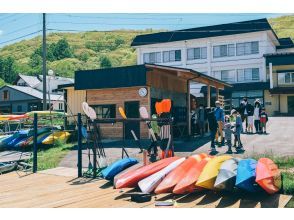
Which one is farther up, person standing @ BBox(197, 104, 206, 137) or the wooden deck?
person standing @ BBox(197, 104, 206, 137)

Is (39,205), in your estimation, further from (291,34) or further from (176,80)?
(291,34)

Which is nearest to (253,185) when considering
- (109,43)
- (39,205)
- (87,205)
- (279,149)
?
(87,205)

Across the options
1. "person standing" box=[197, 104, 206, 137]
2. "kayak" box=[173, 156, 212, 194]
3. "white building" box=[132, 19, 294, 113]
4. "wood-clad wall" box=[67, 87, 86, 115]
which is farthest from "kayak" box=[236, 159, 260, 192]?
"white building" box=[132, 19, 294, 113]

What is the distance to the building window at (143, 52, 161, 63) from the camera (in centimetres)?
4631

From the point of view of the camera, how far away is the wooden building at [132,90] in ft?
64.5

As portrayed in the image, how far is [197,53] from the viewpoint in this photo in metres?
44.2

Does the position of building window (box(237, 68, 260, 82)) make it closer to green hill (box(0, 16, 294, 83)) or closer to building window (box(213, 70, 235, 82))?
building window (box(213, 70, 235, 82))

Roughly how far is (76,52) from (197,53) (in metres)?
18.9

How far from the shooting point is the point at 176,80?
900 inches

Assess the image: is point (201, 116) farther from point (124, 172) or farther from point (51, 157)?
point (124, 172)

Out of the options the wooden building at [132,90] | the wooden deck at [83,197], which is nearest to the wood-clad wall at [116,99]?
the wooden building at [132,90]

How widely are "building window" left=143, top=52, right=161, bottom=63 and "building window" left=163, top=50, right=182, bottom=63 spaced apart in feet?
2.89

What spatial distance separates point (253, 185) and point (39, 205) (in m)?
4.85

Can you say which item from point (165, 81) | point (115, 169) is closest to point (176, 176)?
A: point (115, 169)
